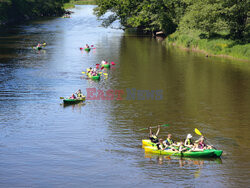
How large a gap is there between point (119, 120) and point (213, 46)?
30.1 meters

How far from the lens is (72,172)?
72.4ft

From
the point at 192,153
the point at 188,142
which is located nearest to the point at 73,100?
the point at 188,142

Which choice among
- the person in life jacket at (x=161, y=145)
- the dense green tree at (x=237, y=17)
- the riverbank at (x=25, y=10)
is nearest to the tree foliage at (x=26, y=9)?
the riverbank at (x=25, y=10)

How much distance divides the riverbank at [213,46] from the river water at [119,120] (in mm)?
1724

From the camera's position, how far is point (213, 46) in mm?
56312

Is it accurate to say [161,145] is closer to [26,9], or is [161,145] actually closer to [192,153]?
[192,153]

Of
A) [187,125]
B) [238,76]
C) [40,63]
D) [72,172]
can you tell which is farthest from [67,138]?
[40,63]

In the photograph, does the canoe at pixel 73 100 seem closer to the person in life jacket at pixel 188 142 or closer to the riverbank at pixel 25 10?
the person in life jacket at pixel 188 142

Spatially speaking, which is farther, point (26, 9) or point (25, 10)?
point (26, 9)

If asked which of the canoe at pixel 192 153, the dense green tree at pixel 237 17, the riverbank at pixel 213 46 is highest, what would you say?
the dense green tree at pixel 237 17

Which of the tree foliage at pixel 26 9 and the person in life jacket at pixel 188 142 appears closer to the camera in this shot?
the person in life jacket at pixel 188 142

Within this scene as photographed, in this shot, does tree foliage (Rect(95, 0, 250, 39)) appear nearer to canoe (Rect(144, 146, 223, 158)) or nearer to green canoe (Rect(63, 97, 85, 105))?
green canoe (Rect(63, 97, 85, 105))

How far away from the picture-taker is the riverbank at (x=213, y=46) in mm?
52069

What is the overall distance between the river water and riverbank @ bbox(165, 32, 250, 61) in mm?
1724
